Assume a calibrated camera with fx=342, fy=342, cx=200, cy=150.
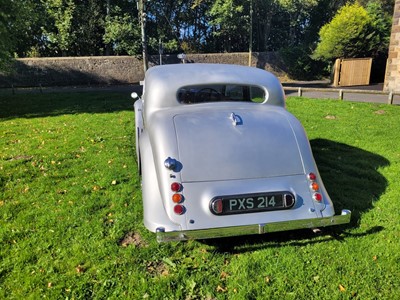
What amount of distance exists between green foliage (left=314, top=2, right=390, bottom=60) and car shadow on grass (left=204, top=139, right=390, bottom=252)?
64.6 feet

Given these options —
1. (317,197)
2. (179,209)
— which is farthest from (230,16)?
(179,209)

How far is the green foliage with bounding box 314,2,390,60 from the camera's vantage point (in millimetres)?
23672

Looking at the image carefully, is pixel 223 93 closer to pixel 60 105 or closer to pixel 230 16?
pixel 60 105

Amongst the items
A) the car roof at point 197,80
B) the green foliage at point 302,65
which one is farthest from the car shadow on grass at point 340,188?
the green foliage at point 302,65

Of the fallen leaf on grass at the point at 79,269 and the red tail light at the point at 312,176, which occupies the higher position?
the red tail light at the point at 312,176

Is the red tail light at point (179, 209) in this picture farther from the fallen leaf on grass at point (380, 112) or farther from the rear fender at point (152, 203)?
the fallen leaf on grass at point (380, 112)

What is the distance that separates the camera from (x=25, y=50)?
26.1 meters

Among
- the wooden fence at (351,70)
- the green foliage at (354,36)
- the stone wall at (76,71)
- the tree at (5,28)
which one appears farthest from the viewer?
the green foliage at (354,36)

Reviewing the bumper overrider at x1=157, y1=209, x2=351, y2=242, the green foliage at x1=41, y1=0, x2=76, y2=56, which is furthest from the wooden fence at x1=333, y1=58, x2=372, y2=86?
the bumper overrider at x1=157, y1=209, x2=351, y2=242

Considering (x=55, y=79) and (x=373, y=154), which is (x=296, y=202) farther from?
(x=55, y=79)

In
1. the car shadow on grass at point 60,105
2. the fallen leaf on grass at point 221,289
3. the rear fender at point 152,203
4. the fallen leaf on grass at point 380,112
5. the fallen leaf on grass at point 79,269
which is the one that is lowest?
the car shadow on grass at point 60,105

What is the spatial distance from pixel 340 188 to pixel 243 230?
7.80 ft

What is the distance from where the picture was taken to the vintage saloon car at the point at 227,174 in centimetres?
312

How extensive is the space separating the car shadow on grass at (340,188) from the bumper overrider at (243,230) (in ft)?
1.37
